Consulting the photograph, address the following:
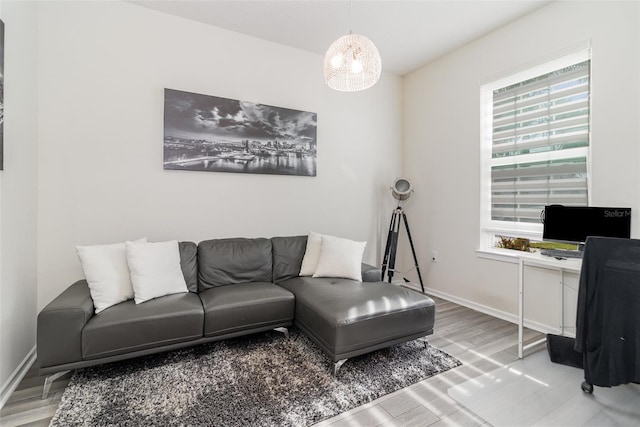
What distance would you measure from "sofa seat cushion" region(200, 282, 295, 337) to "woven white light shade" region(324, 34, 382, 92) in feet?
5.93

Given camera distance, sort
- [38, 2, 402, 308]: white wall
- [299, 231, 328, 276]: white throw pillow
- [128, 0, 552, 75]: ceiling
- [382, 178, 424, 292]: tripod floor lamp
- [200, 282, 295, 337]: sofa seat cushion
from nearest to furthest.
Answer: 1. [200, 282, 295, 337]: sofa seat cushion
2. [38, 2, 402, 308]: white wall
3. [128, 0, 552, 75]: ceiling
4. [299, 231, 328, 276]: white throw pillow
5. [382, 178, 424, 292]: tripod floor lamp

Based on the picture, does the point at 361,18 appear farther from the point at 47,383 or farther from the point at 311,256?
the point at 47,383

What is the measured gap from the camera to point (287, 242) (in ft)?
10.3

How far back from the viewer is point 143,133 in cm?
280

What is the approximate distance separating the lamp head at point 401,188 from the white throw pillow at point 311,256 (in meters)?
1.38

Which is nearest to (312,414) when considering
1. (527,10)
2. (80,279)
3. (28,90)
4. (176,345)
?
(176,345)

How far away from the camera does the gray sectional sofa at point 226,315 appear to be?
1839 millimetres

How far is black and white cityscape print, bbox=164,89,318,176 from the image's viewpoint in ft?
9.54

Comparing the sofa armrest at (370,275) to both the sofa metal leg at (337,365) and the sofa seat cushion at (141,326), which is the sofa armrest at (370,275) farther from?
the sofa seat cushion at (141,326)

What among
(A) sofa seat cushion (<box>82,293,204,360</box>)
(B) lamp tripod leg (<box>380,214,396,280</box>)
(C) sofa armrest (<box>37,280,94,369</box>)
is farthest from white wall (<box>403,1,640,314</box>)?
(C) sofa armrest (<box>37,280,94,369</box>)

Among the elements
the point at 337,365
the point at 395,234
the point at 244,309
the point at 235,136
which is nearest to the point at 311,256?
the point at 244,309

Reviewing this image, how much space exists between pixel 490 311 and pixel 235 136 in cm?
331

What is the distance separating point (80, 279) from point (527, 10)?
4.75 m

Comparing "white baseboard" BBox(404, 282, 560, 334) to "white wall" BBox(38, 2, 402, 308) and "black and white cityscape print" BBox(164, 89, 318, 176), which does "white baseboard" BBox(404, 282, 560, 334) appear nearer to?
"white wall" BBox(38, 2, 402, 308)
